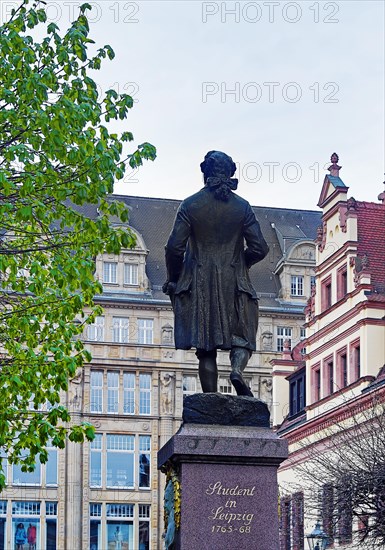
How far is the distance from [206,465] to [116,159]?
9112mm

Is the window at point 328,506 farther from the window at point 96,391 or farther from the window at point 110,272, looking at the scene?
the window at point 110,272

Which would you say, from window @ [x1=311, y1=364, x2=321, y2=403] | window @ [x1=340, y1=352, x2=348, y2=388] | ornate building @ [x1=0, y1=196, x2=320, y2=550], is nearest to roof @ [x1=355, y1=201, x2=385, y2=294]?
window @ [x1=340, y1=352, x2=348, y2=388]

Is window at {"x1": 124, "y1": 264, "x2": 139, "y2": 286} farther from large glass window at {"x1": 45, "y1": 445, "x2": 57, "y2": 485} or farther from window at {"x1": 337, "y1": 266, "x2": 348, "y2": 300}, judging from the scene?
window at {"x1": 337, "y1": 266, "x2": 348, "y2": 300}

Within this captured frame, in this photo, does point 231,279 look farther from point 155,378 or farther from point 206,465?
point 155,378

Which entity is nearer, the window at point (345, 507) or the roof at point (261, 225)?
the window at point (345, 507)

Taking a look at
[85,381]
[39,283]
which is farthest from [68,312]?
[85,381]

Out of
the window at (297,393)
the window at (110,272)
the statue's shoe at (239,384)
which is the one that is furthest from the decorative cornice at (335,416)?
the window at (110,272)

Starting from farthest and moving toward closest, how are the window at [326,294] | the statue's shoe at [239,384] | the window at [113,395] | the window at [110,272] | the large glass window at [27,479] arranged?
the window at [110,272], the window at [113,395], the large glass window at [27,479], the window at [326,294], the statue's shoe at [239,384]

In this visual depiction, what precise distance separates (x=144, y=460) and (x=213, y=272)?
5349 centimetres

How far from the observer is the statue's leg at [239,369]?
1348 cm

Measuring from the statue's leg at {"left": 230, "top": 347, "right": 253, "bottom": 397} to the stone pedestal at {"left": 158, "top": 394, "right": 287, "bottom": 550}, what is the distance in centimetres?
77

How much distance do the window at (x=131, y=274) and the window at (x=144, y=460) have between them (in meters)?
7.73

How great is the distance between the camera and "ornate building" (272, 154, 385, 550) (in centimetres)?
3884

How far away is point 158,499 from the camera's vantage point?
→ 66.1m
